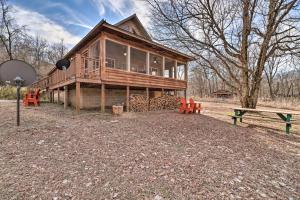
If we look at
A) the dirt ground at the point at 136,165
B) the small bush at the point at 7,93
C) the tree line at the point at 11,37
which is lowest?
the dirt ground at the point at 136,165

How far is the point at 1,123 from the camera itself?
4.98 m

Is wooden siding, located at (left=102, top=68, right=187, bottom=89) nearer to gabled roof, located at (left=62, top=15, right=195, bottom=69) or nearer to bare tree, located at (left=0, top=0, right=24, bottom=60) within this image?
gabled roof, located at (left=62, top=15, right=195, bottom=69)

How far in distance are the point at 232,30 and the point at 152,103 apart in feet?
24.5

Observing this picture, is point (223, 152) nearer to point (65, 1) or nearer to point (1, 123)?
point (1, 123)

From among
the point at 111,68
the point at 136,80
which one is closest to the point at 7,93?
the point at 111,68

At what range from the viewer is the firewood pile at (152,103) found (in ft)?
31.1

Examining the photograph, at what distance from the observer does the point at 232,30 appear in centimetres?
1135

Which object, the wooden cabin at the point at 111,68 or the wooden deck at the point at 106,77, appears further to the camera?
the wooden cabin at the point at 111,68

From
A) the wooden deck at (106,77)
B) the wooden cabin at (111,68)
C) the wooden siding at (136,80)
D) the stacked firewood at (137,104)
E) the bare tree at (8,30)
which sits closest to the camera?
the wooden deck at (106,77)

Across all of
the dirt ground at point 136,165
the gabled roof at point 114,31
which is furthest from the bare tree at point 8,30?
the dirt ground at point 136,165

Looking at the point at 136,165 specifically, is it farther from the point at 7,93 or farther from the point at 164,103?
the point at 7,93

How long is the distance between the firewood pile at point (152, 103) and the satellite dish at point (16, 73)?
521 cm

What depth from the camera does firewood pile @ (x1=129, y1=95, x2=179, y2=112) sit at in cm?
948

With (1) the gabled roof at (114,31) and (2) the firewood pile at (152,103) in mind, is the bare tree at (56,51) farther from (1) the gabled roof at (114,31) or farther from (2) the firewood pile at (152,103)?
(2) the firewood pile at (152,103)
